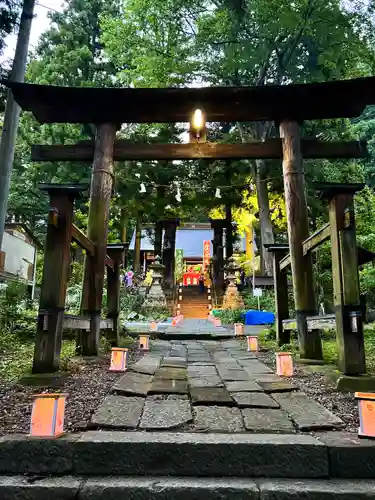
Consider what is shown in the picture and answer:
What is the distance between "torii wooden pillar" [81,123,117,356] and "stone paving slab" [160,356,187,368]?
930 millimetres

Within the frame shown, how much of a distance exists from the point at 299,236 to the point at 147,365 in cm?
274

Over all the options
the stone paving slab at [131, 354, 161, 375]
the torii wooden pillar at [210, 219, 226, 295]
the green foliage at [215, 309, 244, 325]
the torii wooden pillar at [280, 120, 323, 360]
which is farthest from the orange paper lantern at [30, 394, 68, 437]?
the torii wooden pillar at [210, 219, 226, 295]

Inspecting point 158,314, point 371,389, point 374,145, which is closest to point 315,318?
point 371,389

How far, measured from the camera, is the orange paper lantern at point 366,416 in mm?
2043

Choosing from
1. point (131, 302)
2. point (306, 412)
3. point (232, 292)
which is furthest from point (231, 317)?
point (306, 412)

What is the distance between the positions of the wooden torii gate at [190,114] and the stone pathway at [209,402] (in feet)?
6.20

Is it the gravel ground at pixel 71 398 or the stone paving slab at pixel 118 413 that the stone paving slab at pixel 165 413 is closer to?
the stone paving slab at pixel 118 413

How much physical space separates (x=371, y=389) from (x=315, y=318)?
4.09 ft

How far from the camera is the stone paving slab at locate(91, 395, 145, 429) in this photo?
2227 mm

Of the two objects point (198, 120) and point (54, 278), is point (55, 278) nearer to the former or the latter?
point (54, 278)

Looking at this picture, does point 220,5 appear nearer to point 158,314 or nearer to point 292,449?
point 158,314

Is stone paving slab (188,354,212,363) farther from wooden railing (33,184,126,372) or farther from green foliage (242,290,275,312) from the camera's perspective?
green foliage (242,290,275,312)

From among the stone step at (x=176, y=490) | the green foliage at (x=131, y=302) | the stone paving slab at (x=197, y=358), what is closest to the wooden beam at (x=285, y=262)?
the stone paving slab at (x=197, y=358)

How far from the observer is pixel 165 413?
248 cm
